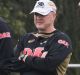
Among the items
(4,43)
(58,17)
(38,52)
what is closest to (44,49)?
(38,52)

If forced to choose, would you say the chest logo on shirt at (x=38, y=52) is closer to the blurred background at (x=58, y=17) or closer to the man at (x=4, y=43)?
the man at (x=4, y=43)

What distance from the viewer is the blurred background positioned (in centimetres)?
1374

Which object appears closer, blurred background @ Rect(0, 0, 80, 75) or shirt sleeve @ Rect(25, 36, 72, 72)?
shirt sleeve @ Rect(25, 36, 72, 72)

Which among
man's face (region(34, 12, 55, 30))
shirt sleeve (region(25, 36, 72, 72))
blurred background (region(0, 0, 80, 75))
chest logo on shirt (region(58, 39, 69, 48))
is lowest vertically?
blurred background (region(0, 0, 80, 75))

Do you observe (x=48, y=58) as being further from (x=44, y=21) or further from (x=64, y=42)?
(x=44, y=21)

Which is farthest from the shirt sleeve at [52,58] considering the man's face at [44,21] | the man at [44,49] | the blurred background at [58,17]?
the blurred background at [58,17]

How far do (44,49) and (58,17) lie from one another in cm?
1037

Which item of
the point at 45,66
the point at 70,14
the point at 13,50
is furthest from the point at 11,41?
the point at 70,14

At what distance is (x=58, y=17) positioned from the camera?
51.1 ft

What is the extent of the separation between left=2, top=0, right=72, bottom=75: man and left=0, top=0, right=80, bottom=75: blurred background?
7.71 m

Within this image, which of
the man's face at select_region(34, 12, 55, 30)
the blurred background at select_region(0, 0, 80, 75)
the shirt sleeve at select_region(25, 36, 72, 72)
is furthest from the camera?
the blurred background at select_region(0, 0, 80, 75)

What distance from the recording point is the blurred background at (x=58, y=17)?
1374 cm

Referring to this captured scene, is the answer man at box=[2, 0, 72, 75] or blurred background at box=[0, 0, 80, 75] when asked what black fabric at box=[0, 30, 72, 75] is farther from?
blurred background at box=[0, 0, 80, 75]

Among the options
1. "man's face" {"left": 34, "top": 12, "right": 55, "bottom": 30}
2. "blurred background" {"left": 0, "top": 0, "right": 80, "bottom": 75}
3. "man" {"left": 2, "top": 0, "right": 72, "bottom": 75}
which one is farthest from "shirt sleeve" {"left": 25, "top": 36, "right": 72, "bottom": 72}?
"blurred background" {"left": 0, "top": 0, "right": 80, "bottom": 75}
